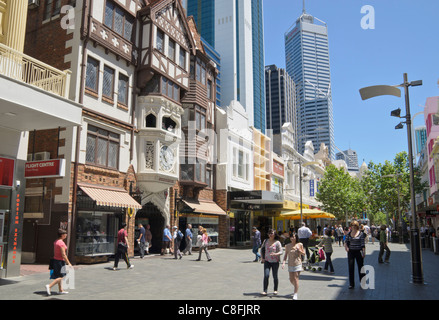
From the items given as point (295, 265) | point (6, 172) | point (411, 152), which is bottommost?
point (295, 265)

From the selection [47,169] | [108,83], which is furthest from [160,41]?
[47,169]

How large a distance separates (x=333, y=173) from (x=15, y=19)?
46106 millimetres

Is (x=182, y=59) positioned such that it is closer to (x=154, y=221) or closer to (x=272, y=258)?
(x=154, y=221)

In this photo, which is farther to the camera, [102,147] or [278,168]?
[278,168]

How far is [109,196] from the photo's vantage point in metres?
16.8

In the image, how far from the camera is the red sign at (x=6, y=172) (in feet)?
38.5

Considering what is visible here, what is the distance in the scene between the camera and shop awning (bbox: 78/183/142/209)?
15.9 meters

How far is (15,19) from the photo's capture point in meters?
12.7

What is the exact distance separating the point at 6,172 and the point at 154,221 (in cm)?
1129

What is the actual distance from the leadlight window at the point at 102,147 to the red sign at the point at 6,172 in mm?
4829

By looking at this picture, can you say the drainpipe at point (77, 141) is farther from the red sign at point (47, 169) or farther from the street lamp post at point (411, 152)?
the street lamp post at point (411, 152)

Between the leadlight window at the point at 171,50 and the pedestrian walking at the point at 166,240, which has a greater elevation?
the leadlight window at the point at 171,50

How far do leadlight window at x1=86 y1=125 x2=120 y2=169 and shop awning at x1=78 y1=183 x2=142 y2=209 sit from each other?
1227mm

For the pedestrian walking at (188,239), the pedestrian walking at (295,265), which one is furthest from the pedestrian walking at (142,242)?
the pedestrian walking at (295,265)
